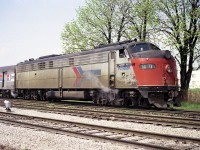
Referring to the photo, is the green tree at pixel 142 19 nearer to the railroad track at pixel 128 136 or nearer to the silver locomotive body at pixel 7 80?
the silver locomotive body at pixel 7 80

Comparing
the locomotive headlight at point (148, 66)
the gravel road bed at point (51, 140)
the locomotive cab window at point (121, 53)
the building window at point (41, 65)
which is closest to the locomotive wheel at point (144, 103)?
the locomotive headlight at point (148, 66)

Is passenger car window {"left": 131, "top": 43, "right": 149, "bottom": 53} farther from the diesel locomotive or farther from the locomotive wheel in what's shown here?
the locomotive wheel

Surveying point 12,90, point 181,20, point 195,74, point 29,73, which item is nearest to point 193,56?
point 181,20

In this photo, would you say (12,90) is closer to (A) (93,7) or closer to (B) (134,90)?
(A) (93,7)

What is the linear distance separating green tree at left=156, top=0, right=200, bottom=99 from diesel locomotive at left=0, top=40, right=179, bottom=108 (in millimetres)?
10015

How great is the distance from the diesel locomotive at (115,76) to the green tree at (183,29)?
32.9ft

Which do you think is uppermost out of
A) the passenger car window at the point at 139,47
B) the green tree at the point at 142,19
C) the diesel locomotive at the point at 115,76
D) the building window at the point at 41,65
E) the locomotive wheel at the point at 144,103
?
the green tree at the point at 142,19

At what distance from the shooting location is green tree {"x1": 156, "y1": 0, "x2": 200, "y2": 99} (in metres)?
28.2

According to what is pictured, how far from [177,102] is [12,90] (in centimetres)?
1878

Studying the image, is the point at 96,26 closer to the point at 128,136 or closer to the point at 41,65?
the point at 41,65

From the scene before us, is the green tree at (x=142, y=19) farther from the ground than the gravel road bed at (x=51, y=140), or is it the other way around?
the green tree at (x=142, y=19)

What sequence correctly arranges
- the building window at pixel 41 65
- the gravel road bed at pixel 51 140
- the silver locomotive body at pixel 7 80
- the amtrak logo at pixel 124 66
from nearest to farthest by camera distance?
the gravel road bed at pixel 51 140
the amtrak logo at pixel 124 66
the building window at pixel 41 65
the silver locomotive body at pixel 7 80

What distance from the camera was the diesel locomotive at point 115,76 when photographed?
55.9 feet

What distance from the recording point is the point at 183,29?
28.0m
